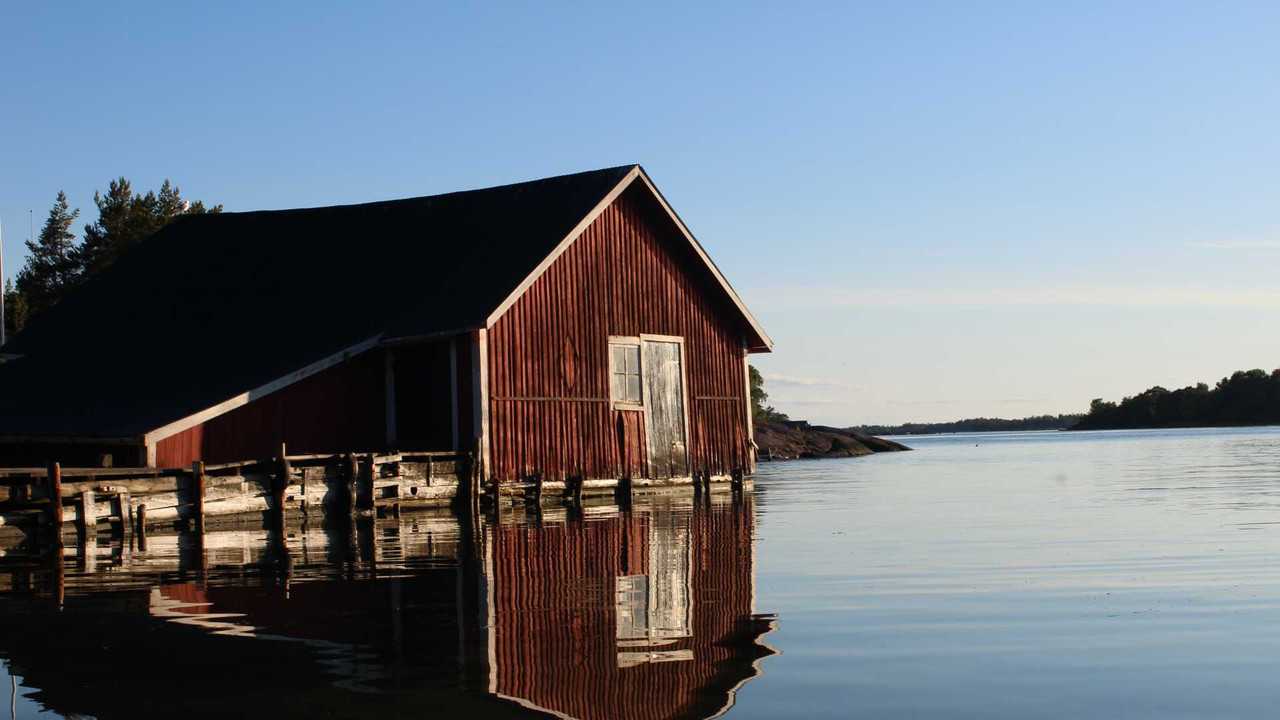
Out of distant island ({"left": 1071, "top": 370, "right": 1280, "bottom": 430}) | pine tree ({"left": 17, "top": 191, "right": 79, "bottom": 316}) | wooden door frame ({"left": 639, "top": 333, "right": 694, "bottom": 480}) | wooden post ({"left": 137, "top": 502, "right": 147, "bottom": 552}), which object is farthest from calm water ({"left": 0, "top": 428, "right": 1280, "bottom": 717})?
distant island ({"left": 1071, "top": 370, "right": 1280, "bottom": 430})

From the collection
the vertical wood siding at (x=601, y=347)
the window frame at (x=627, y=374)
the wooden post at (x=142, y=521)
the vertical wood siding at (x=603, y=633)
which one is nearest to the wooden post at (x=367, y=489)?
the vertical wood siding at (x=601, y=347)

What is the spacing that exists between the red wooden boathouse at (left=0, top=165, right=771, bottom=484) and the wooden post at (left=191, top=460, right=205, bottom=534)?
163 centimetres

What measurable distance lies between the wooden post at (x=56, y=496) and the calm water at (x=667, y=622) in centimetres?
90

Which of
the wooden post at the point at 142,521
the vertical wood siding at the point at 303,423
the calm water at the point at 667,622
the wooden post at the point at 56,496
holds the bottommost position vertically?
the calm water at the point at 667,622

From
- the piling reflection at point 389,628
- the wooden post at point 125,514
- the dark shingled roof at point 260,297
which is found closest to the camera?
the piling reflection at point 389,628

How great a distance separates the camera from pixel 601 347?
33531 millimetres

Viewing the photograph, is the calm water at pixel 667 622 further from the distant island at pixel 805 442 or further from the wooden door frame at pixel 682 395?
the distant island at pixel 805 442

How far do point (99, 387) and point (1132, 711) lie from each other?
26.6 meters

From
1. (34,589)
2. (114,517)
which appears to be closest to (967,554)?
(34,589)

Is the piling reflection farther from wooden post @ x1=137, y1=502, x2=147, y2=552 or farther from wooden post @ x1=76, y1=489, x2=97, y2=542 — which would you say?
wooden post @ x1=137, y1=502, x2=147, y2=552

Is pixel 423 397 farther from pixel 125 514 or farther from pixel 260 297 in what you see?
pixel 125 514

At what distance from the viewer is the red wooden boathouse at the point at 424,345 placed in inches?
1176

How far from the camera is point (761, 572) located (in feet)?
54.1

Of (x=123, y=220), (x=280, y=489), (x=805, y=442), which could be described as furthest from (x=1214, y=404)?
(x=280, y=489)
